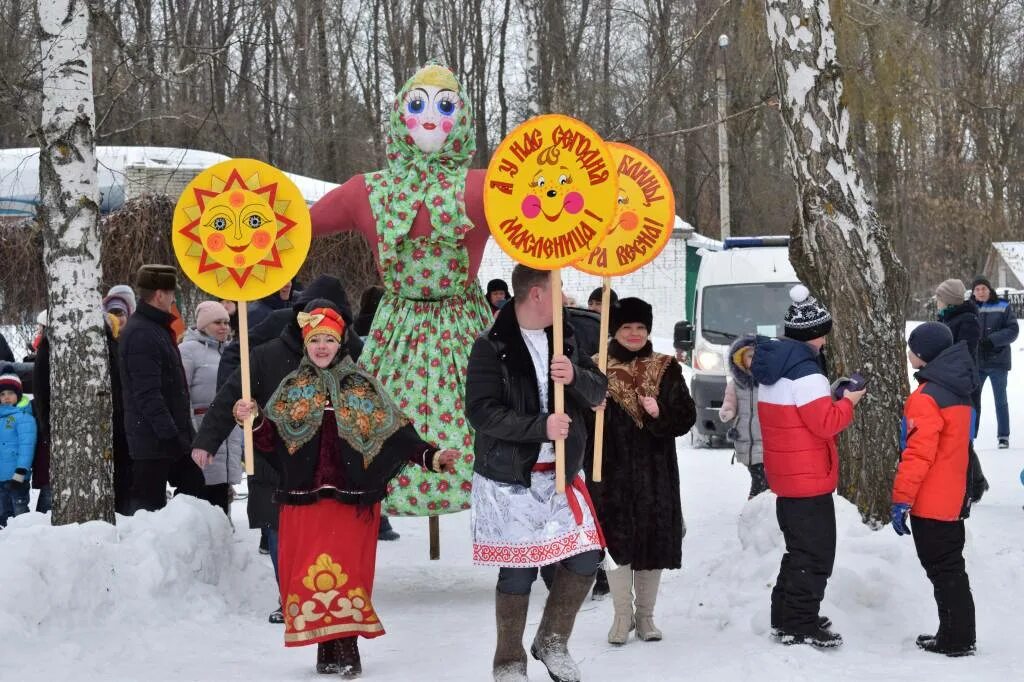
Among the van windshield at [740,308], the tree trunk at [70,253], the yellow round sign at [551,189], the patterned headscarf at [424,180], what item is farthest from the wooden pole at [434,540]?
the van windshield at [740,308]

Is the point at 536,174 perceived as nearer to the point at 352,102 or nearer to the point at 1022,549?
the point at 1022,549

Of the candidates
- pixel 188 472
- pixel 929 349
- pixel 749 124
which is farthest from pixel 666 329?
pixel 929 349

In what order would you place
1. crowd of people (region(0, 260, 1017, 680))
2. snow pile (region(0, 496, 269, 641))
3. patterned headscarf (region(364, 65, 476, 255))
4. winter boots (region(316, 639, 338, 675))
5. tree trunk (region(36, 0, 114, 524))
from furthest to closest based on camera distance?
patterned headscarf (region(364, 65, 476, 255))
tree trunk (region(36, 0, 114, 524))
snow pile (region(0, 496, 269, 641))
winter boots (region(316, 639, 338, 675))
crowd of people (region(0, 260, 1017, 680))

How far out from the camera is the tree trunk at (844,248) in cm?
684

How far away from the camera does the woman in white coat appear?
7867 millimetres

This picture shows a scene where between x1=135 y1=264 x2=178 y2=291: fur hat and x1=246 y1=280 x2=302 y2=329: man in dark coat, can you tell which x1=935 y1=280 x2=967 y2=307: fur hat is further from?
x1=135 y1=264 x2=178 y2=291: fur hat

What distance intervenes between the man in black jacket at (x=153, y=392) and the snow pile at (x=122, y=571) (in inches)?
18.8

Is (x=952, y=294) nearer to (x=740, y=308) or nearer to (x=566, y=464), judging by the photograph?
(x=740, y=308)

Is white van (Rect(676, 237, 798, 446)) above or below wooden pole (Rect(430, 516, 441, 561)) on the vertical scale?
above

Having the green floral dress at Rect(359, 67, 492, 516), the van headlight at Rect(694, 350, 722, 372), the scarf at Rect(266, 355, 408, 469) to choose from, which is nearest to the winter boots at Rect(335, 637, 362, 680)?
the scarf at Rect(266, 355, 408, 469)

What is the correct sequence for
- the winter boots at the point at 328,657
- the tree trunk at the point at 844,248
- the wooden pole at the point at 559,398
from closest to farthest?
1. the wooden pole at the point at 559,398
2. the winter boots at the point at 328,657
3. the tree trunk at the point at 844,248

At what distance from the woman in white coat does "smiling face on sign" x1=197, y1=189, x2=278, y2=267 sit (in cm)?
239

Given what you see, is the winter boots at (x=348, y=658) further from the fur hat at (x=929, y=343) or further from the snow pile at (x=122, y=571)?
the fur hat at (x=929, y=343)

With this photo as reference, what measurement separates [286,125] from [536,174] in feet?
95.4
